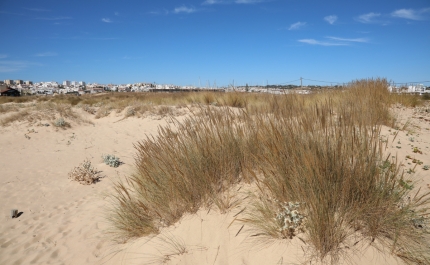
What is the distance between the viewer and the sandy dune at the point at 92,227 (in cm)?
242

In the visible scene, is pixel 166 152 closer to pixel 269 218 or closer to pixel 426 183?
pixel 269 218

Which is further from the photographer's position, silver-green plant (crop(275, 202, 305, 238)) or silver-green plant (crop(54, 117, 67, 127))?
silver-green plant (crop(54, 117, 67, 127))

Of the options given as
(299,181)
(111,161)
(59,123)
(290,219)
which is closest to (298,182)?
(299,181)

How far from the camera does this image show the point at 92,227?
4.02 m

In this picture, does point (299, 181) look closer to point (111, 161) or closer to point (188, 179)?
point (188, 179)

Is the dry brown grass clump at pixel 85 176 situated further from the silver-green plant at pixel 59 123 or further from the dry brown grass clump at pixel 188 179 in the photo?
the silver-green plant at pixel 59 123

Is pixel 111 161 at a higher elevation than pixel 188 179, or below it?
below

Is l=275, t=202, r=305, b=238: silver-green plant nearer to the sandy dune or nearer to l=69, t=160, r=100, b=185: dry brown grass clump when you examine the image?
the sandy dune

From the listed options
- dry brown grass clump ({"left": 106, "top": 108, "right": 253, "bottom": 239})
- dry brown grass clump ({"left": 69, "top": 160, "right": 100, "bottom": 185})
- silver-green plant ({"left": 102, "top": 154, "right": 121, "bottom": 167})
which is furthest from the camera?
silver-green plant ({"left": 102, "top": 154, "right": 121, "bottom": 167})

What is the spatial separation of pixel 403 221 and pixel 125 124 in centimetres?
1365

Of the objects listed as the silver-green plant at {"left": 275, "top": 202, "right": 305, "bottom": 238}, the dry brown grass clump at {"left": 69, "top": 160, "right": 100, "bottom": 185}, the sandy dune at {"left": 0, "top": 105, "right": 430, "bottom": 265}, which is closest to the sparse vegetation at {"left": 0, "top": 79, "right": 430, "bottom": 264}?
the silver-green plant at {"left": 275, "top": 202, "right": 305, "bottom": 238}

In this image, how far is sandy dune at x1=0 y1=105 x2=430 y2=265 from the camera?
95.3 inches

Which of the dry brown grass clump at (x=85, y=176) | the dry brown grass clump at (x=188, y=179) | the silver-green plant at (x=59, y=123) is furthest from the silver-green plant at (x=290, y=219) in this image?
the silver-green plant at (x=59, y=123)

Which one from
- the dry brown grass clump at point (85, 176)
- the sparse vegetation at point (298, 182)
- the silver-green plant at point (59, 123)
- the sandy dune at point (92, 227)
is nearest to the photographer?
the sparse vegetation at point (298, 182)
